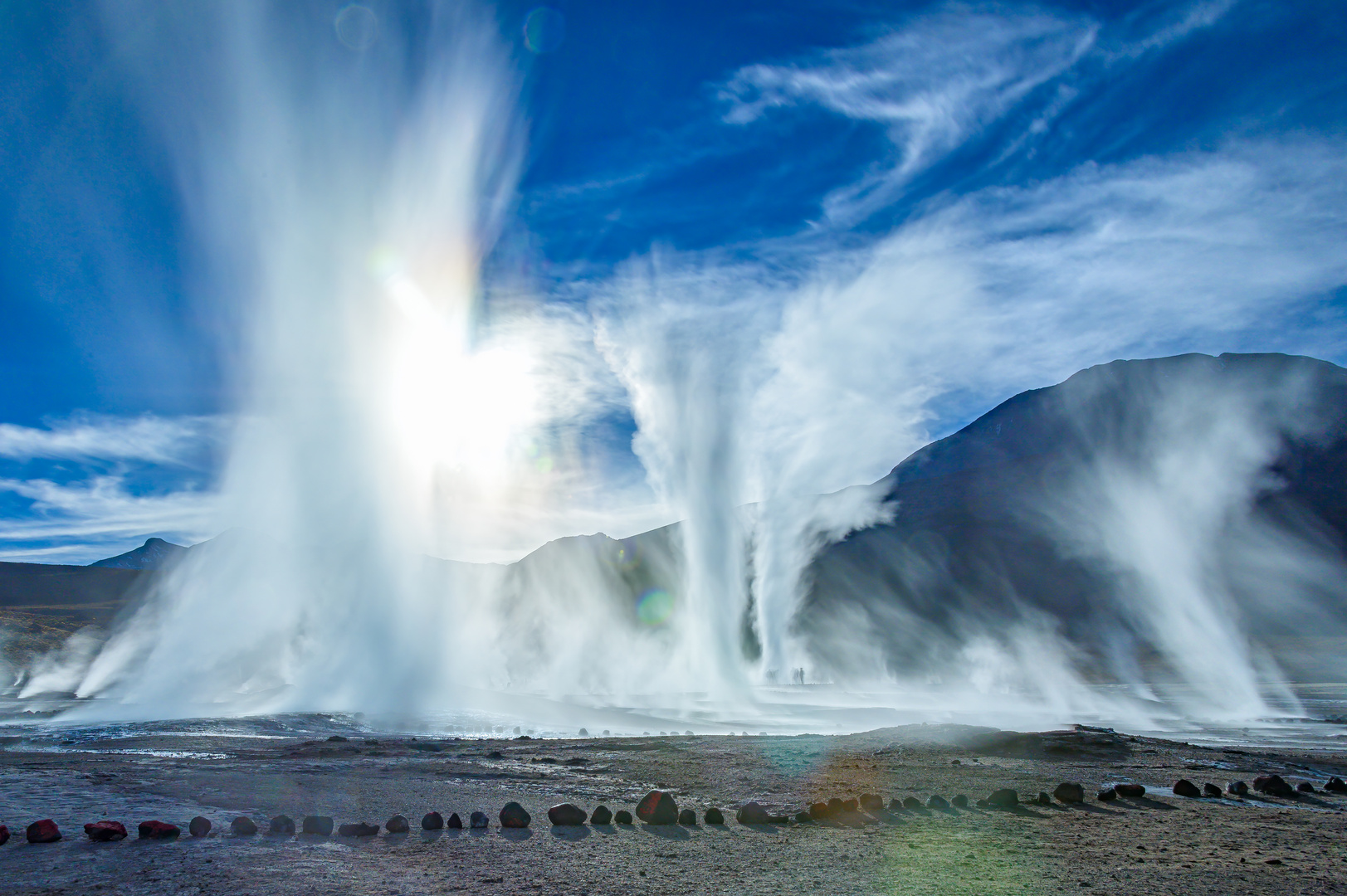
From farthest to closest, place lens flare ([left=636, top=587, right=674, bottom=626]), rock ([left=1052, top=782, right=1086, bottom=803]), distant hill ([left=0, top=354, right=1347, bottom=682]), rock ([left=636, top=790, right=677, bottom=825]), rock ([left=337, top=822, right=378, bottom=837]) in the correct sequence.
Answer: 1. distant hill ([left=0, top=354, right=1347, bottom=682])
2. lens flare ([left=636, top=587, right=674, bottom=626])
3. rock ([left=1052, top=782, right=1086, bottom=803])
4. rock ([left=636, top=790, right=677, bottom=825])
5. rock ([left=337, top=822, right=378, bottom=837])

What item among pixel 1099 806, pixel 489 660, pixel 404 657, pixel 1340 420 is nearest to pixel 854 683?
pixel 489 660

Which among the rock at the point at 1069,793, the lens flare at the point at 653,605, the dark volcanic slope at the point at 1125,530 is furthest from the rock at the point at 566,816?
the dark volcanic slope at the point at 1125,530

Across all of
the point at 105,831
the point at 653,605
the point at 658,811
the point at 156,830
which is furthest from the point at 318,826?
the point at 653,605

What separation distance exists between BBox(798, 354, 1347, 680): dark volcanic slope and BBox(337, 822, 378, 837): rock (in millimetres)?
74952

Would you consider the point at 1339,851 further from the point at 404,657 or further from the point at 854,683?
the point at 854,683

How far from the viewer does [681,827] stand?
1104cm

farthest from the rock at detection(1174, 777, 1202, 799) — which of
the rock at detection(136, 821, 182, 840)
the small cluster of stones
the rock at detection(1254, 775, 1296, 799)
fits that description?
the rock at detection(136, 821, 182, 840)

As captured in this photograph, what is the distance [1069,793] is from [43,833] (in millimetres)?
14516

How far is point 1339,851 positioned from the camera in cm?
951

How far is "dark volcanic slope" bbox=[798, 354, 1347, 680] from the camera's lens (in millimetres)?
102750

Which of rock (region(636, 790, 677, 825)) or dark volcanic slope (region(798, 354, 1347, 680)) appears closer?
rock (region(636, 790, 677, 825))

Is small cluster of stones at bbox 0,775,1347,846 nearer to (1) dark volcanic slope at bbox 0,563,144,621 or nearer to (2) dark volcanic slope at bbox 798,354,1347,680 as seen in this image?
(2) dark volcanic slope at bbox 798,354,1347,680

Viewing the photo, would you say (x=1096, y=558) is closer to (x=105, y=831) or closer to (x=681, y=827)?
(x=681, y=827)

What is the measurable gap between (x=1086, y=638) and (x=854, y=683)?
46239 mm
